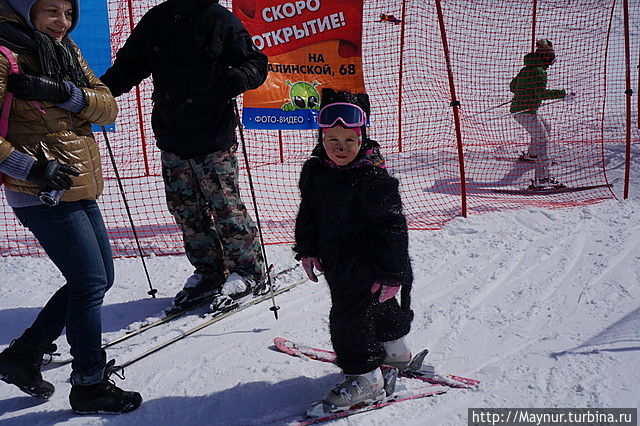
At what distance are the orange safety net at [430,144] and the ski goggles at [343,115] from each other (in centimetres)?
298

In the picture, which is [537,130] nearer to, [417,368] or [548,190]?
[548,190]

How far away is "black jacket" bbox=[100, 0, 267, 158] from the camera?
3848 mm

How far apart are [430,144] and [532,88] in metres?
1.98

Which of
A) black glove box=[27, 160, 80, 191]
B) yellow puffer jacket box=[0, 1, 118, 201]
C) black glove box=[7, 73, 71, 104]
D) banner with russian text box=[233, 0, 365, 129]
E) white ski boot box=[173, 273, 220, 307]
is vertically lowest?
white ski boot box=[173, 273, 220, 307]

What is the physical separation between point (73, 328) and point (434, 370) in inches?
78.1

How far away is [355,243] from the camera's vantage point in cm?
275

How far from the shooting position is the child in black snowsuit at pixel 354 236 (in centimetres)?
265

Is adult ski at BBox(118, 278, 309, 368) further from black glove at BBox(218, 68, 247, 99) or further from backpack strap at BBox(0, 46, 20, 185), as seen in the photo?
backpack strap at BBox(0, 46, 20, 185)

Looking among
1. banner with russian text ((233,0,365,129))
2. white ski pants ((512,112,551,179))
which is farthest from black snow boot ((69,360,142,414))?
white ski pants ((512,112,551,179))

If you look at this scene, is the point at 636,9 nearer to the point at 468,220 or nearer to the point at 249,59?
the point at 468,220

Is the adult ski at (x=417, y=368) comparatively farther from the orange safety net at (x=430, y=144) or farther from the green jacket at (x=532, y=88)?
A: the green jacket at (x=532, y=88)

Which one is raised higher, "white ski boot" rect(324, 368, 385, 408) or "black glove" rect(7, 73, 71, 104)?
"black glove" rect(7, 73, 71, 104)

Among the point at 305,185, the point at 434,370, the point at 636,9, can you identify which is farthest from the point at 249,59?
the point at 636,9

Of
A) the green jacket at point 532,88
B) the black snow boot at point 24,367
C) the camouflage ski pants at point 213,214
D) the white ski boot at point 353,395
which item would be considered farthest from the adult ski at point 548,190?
the black snow boot at point 24,367
